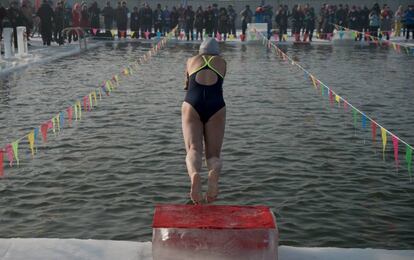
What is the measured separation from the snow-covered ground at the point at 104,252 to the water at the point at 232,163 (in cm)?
112

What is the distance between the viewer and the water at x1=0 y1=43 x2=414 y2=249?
7.20 m

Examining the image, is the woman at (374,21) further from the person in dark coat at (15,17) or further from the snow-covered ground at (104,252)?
the snow-covered ground at (104,252)

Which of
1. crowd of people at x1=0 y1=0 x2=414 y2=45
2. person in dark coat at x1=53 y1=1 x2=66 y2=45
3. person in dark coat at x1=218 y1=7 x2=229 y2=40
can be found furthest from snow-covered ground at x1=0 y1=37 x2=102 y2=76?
person in dark coat at x1=218 y1=7 x2=229 y2=40

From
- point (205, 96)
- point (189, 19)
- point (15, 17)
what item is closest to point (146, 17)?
point (189, 19)

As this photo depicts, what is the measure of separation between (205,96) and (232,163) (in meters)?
3.01

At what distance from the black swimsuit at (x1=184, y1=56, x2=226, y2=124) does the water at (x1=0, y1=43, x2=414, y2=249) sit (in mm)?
1499

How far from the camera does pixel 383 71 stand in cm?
2167

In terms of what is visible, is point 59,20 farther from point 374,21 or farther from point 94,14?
point 374,21

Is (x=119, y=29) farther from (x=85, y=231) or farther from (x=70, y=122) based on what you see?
(x=85, y=231)

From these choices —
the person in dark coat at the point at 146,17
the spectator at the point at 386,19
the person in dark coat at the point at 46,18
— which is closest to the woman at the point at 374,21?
the spectator at the point at 386,19

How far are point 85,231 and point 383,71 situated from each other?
16973 mm

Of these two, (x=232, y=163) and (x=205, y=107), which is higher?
(x=205, y=107)

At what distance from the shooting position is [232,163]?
9758 millimetres

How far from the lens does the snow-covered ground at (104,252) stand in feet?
17.4
